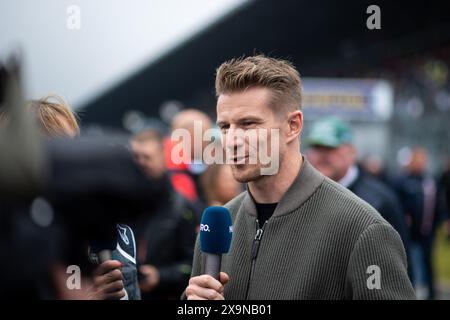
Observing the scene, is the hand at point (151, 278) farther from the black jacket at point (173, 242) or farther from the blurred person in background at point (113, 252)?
the blurred person in background at point (113, 252)

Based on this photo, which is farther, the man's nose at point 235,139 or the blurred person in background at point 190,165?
the blurred person in background at point 190,165

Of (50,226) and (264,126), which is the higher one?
(264,126)

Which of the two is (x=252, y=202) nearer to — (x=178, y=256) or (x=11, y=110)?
(x=11, y=110)

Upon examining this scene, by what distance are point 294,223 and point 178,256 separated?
224cm

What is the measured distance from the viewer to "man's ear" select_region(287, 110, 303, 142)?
2.60m

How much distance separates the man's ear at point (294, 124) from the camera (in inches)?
102

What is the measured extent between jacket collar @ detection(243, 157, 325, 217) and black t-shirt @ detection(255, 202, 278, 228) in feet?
0.06

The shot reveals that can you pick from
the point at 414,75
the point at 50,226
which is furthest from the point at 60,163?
the point at 414,75

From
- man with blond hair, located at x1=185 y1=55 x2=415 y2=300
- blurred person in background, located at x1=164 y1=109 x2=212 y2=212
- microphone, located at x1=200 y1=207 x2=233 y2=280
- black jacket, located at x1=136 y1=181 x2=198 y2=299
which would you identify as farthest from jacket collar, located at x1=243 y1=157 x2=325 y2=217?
blurred person in background, located at x1=164 y1=109 x2=212 y2=212

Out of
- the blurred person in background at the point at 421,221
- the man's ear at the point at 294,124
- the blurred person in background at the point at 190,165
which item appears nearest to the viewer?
the man's ear at the point at 294,124

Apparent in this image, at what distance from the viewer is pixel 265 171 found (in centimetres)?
251

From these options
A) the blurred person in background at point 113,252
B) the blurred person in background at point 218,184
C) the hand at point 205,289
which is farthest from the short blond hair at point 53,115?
the blurred person in background at point 218,184

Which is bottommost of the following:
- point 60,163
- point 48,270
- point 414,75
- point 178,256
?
point 178,256
